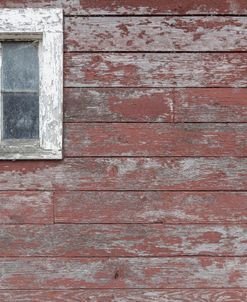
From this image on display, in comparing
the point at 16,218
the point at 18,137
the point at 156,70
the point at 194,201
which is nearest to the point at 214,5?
the point at 156,70

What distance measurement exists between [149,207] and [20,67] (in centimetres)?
101

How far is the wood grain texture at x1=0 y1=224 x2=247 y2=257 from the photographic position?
3.05 meters

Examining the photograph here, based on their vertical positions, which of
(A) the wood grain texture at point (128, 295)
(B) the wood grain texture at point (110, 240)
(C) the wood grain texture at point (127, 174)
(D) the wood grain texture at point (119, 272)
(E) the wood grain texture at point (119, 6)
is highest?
(E) the wood grain texture at point (119, 6)

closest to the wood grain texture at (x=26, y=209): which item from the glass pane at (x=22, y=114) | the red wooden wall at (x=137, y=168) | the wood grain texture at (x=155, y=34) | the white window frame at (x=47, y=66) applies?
the red wooden wall at (x=137, y=168)

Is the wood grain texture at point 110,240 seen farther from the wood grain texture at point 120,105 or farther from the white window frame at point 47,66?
the wood grain texture at point 120,105

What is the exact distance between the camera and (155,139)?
3.07 meters

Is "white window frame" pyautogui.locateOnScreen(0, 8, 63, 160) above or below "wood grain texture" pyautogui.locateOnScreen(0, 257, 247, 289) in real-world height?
above

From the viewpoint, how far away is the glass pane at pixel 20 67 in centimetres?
310

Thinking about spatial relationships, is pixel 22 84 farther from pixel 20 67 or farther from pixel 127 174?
pixel 127 174

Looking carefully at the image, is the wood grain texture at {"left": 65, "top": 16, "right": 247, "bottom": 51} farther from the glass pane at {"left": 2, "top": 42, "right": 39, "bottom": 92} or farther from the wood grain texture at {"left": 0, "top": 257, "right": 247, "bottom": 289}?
the wood grain texture at {"left": 0, "top": 257, "right": 247, "bottom": 289}

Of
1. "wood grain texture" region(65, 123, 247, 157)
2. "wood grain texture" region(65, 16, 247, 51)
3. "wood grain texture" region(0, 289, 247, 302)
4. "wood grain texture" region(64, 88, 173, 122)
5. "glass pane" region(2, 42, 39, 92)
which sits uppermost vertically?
"wood grain texture" region(65, 16, 247, 51)

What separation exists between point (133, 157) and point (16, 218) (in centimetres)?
69

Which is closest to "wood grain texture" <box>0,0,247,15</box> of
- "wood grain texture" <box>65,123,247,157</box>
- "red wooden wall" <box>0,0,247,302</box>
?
"red wooden wall" <box>0,0,247,302</box>

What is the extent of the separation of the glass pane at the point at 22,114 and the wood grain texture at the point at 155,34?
35 centimetres
